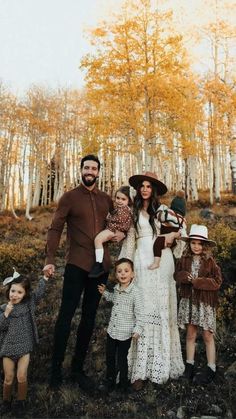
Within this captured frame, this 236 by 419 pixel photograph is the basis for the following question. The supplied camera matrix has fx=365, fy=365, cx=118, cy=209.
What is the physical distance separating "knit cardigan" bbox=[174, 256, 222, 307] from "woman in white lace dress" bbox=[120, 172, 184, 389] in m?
0.16

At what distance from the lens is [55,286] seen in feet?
25.5

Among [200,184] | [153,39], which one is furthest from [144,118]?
[200,184]

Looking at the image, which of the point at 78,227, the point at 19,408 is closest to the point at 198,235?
the point at 78,227

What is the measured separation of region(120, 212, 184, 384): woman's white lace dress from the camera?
4.07 meters

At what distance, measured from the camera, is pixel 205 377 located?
13.1 feet

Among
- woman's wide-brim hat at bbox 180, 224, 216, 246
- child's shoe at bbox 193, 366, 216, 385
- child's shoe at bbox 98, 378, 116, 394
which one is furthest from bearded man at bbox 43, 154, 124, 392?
child's shoe at bbox 193, 366, 216, 385

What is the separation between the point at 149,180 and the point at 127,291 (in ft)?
4.27

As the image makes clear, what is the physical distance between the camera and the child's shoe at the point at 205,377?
3.98 m

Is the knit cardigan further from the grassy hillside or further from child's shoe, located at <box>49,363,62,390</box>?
child's shoe, located at <box>49,363,62,390</box>

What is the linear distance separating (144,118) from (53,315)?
9.88 metres

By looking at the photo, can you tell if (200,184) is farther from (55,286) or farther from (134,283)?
(134,283)

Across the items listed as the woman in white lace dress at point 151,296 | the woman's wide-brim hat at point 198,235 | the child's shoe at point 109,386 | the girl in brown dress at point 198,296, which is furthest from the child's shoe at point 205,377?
the woman's wide-brim hat at point 198,235

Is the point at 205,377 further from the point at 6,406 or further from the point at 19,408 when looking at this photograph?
the point at 6,406

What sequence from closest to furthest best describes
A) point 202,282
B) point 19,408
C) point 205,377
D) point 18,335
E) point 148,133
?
point 19,408, point 18,335, point 205,377, point 202,282, point 148,133
